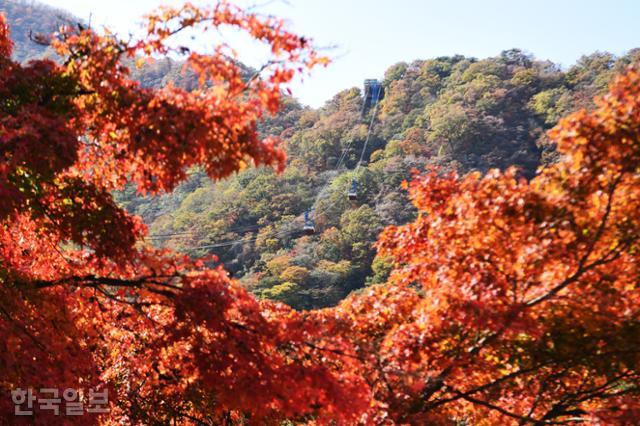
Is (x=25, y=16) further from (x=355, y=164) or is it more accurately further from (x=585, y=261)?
(x=585, y=261)

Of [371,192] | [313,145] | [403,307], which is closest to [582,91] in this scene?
[371,192]

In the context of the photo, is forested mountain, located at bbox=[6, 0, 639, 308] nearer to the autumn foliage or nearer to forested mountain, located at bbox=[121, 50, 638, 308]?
forested mountain, located at bbox=[121, 50, 638, 308]

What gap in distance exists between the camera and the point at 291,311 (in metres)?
4.76

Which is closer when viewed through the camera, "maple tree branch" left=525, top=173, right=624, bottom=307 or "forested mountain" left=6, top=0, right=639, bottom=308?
"maple tree branch" left=525, top=173, right=624, bottom=307

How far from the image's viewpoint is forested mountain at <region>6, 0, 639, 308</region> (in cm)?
4159

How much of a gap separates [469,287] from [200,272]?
5.67 feet

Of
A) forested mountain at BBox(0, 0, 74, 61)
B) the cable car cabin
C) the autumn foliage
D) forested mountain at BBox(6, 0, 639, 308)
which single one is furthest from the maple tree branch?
forested mountain at BBox(0, 0, 74, 61)

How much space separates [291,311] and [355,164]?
5262 centimetres

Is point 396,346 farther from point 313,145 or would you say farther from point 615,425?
point 313,145

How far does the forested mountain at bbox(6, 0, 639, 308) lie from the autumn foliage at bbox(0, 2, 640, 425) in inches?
1281

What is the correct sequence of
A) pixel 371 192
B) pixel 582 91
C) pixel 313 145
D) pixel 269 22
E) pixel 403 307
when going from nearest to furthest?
1. pixel 269 22
2. pixel 403 307
3. pixel 371 192
4. pixel 582 91
5. pixel 313 145

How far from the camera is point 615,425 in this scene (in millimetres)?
4309

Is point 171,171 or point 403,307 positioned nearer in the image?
point 171,171

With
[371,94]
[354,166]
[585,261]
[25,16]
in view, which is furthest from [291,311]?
[25,16]
